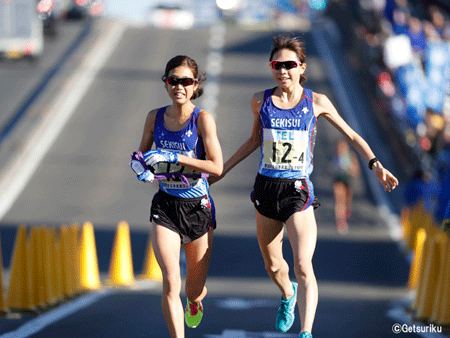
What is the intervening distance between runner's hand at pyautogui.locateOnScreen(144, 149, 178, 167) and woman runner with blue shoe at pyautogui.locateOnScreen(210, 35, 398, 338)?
0.79 metres

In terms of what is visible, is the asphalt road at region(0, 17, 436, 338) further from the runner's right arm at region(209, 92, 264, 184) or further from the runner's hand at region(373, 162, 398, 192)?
the runner's hand at region(373, 162, 398, 192)

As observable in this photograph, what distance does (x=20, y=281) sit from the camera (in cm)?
963

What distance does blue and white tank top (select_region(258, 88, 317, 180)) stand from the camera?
6.62m

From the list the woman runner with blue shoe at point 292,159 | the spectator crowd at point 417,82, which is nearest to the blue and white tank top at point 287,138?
the woman runner with blue shoe at point 292,159

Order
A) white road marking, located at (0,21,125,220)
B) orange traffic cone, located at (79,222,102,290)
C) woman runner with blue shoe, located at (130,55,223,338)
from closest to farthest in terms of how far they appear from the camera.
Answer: woman runner with blue shoe, located at (130,55,223,338)
orange traffic cone, located at (79,222,102,290)
white road marking, located at (0,21,125,220)

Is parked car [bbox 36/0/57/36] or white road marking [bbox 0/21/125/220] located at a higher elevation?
parked car [bbox 36/0/57/36]

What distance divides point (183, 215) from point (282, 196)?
0.81m

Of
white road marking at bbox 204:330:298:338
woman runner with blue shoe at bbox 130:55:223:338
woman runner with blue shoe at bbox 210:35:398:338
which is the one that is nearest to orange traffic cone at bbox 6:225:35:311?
white road marking at bbox 204:330:298:338

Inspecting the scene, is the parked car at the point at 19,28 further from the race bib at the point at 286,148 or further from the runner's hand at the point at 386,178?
the runner's hand at the point at 386,178

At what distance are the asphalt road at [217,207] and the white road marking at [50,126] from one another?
10.3 inches

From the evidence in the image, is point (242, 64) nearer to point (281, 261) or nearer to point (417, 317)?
point (417, 317)

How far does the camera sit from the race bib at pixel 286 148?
6617 millimetres

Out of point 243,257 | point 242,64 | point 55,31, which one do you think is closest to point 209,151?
point 243,257

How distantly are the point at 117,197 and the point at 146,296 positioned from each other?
10.2 m
